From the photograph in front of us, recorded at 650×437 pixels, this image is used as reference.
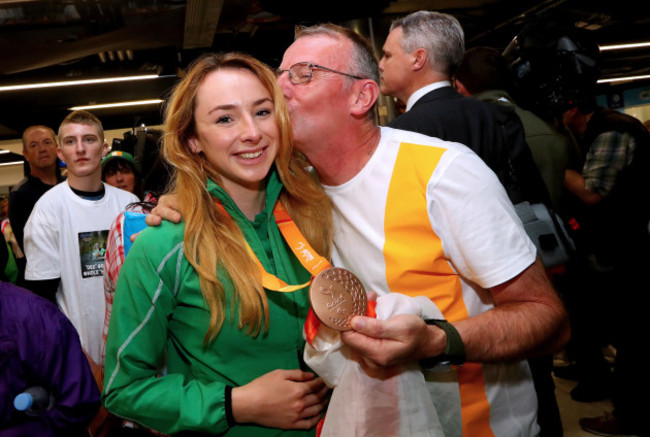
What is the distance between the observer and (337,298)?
1059mm

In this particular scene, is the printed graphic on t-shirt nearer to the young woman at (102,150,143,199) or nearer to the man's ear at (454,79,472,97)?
the young woman at (102,150,143,199)

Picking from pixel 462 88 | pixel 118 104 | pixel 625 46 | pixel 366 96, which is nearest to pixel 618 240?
pixel 462 88

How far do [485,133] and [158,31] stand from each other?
4687 mm

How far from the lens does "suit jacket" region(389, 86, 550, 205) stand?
2.12 meters

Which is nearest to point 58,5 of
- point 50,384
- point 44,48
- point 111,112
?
point 44,48

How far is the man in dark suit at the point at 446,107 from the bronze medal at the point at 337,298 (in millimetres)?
1145

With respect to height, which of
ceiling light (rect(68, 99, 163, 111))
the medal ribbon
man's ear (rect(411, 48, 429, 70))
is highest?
man's ear (rect(411, 48, 429, 70))

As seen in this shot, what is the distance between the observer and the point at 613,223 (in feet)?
10.2

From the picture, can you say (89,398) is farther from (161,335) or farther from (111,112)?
(111,112)

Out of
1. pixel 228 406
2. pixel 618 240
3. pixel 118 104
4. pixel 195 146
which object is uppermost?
pixel 195 146

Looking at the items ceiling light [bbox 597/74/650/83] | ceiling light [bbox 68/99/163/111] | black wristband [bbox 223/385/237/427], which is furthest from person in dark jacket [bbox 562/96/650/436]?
ceiling light [bbox 597/74/650/83]

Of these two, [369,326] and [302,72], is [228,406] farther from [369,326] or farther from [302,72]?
[302,72]

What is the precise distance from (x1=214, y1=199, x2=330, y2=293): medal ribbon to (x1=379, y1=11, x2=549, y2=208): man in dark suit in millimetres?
829

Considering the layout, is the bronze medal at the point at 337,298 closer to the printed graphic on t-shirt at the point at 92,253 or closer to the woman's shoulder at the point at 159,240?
the woman's shoulder at the point at 159,240
